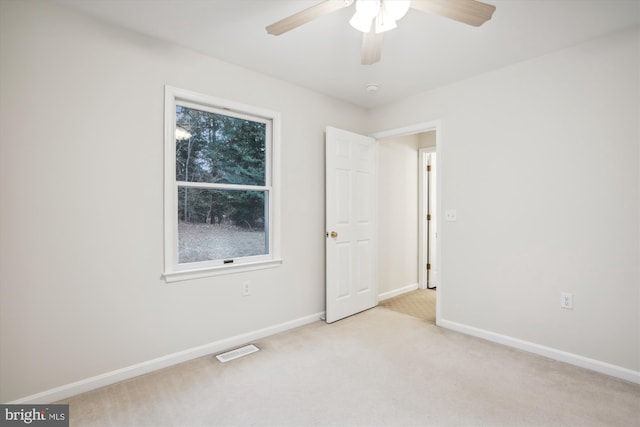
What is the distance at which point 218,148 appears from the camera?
2828 millimetres

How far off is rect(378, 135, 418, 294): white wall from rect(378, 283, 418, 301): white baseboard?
1.2 inches

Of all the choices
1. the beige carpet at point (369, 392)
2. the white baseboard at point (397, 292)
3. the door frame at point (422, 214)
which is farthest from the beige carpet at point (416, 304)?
the beige carpet at point (369, 392)

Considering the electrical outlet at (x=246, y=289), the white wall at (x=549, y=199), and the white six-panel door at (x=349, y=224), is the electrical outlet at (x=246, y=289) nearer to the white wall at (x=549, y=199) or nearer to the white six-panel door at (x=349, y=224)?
the white six-panel door at (x=349, y=224)

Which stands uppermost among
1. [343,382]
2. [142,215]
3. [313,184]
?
[313,184]

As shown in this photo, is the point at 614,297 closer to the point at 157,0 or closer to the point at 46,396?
the point at 157,0

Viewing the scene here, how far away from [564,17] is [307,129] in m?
2.19

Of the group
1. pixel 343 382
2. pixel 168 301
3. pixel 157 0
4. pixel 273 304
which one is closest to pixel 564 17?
pixel 157 0

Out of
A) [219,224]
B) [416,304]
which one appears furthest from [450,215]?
[219,224]

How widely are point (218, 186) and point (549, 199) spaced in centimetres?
275

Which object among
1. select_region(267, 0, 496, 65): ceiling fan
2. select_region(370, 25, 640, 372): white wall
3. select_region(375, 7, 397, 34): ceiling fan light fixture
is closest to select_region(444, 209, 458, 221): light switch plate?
select_region(370, 25, 640, 372): white wall

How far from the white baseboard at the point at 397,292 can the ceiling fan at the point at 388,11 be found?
325 cm

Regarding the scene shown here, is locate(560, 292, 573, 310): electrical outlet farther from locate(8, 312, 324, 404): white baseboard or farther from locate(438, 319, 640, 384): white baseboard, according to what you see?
locate(8, 312, 324, 404): white baseboard

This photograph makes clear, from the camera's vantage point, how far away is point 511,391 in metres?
2.12

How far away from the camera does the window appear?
2555 mm
